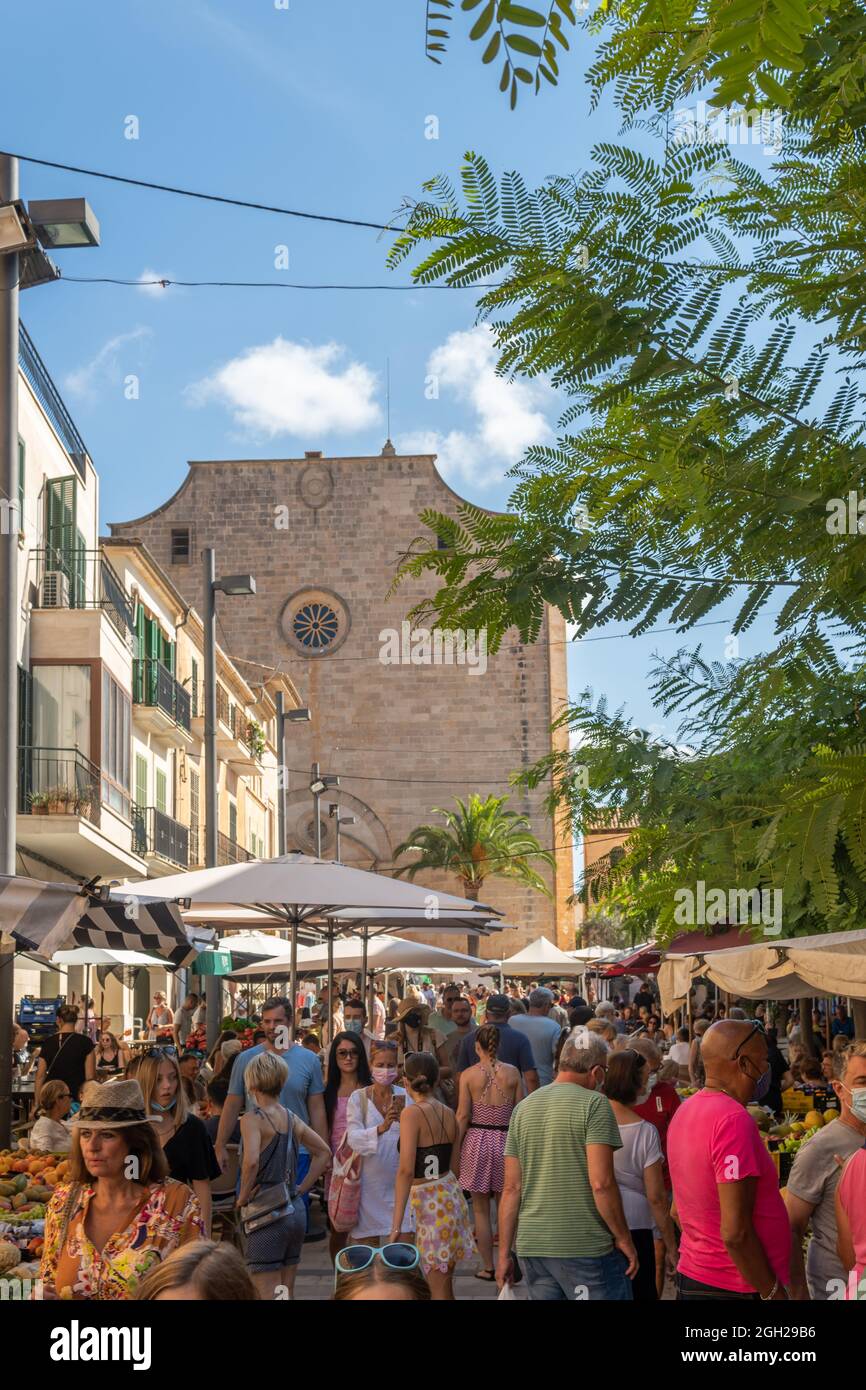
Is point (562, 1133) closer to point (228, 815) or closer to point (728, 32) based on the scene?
point (728, 32)

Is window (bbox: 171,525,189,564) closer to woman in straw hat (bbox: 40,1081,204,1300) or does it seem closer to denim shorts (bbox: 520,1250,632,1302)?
denim shorts (bbox: 520,1250,632,1302)

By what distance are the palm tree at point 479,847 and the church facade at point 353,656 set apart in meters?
2.93

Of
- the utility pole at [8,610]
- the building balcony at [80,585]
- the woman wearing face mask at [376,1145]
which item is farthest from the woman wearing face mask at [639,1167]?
the building balcony at [80,585]

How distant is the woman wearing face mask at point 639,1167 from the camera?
764cm

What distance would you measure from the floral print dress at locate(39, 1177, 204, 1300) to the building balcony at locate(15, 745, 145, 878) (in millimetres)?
20039

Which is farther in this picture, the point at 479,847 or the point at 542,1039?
the point at 479,847

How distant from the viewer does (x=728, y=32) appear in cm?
176

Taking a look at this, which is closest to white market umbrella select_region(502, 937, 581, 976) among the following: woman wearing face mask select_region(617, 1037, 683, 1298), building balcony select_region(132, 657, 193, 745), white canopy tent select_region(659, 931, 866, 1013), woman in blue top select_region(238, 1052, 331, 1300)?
building balcony select_region(132, 657, 193, 745)

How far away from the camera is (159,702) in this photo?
113ft

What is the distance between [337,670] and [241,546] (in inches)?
255

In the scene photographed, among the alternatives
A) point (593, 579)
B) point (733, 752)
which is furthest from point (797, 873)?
point (733, 752)

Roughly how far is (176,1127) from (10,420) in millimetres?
6206

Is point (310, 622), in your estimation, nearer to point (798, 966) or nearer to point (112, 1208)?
point (798, 966)

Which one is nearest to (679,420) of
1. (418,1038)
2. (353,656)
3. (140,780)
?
(418,1038)
